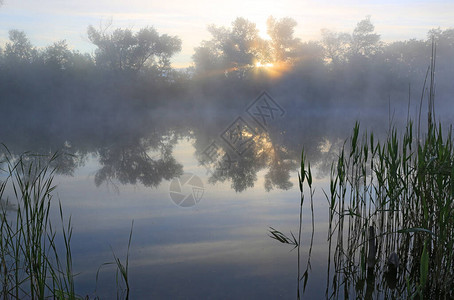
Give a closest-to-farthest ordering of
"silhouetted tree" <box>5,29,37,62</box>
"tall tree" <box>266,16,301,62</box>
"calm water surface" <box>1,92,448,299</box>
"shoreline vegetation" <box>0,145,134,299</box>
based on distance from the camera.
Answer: "shoreline vegetation" <box>0,145,134,299</box>
"calm water surface" <box>1,92,448,299</box>
"silhouetted tree" <box>5,29,37,62</box>
"tall tree" <box>266,16,301,62</box>

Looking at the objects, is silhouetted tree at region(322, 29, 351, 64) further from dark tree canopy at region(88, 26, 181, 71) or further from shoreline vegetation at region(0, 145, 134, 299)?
shoreline vegetation at region(0, 145, 134, 299)

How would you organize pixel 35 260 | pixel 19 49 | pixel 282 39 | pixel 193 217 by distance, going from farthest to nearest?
pixel 282 39
pixel 19 49
pixel 193 217
pixel 35 260

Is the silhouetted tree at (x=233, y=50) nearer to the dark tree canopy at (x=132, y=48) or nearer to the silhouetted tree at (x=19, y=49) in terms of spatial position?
the dark tree canopy at (x=132, y=48)

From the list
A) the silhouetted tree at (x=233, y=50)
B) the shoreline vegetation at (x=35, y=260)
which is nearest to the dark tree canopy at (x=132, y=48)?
the silhouetted tree at (x=233, y=50)

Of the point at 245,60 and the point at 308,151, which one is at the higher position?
the point at 245,60

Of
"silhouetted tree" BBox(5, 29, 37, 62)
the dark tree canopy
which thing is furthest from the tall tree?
"silhouetted tree" BBox(5, 29, 37, 62)

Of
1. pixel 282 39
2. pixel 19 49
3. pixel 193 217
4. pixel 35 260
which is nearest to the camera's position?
pixel 35 260

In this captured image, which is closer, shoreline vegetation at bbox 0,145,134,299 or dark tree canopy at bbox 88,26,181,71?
shoreline vegetation at bbox 0,145,134,299

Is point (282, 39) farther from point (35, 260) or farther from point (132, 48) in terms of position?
point (35, 260)

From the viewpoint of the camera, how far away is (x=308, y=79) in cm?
2938

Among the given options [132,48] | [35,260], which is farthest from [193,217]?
[132,48]

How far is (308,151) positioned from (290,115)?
18.6 meters

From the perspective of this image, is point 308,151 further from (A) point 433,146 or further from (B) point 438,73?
(B) point 438,73

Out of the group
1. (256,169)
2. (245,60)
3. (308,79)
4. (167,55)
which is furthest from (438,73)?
(256,169)
